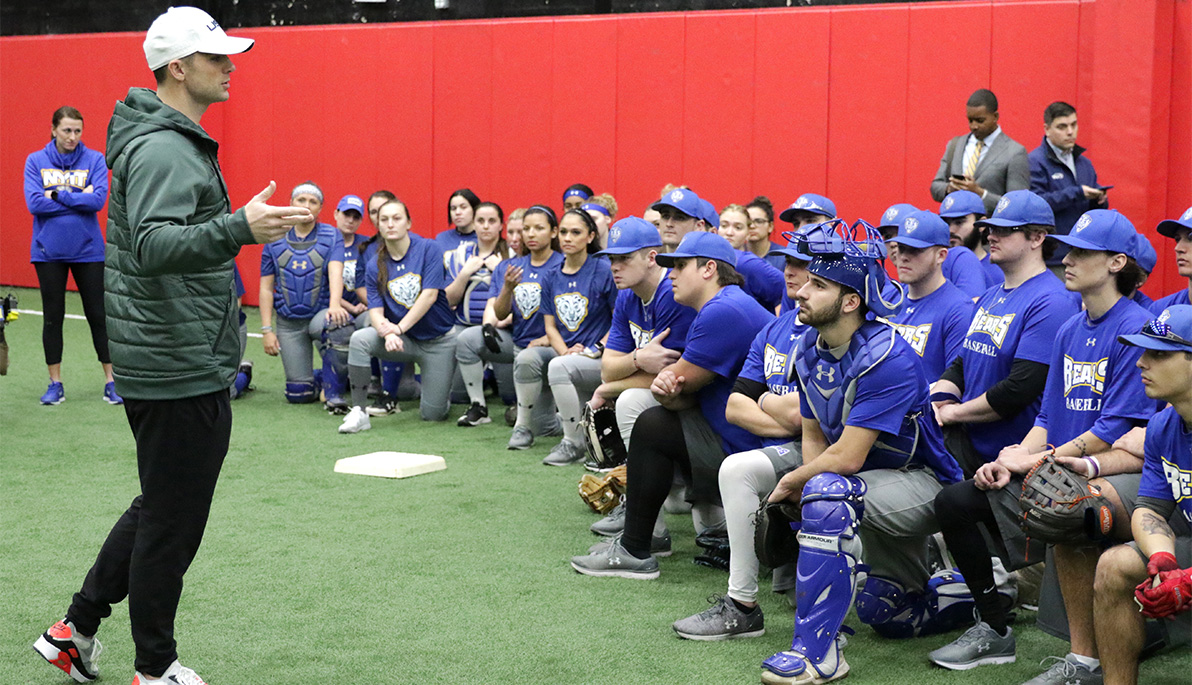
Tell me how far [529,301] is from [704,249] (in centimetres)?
319

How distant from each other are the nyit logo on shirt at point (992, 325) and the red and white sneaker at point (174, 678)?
3170 mm

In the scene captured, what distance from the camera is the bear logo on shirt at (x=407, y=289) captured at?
859 cm

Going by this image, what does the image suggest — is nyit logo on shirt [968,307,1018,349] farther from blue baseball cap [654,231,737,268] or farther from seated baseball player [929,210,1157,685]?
blue baseball cap [654,231,737,268]

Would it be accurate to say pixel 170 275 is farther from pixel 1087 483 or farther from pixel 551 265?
pixel 551 265

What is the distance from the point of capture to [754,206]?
794cm

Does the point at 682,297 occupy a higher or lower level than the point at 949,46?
lower

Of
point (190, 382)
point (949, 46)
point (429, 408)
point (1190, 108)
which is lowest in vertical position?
point (429, 408)

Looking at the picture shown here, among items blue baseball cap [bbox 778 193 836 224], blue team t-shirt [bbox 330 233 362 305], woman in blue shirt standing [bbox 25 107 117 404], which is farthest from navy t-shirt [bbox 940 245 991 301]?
woman in blue shirt standing [bbox 25 107 117 404]

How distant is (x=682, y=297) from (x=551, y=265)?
3.01 metres

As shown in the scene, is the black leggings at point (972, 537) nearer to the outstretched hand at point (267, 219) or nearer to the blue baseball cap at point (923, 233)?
the blue baseball cap at point (923, 233)

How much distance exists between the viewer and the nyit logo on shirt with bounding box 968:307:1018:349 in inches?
186

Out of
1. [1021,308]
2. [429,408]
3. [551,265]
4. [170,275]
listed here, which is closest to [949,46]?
[551,265]

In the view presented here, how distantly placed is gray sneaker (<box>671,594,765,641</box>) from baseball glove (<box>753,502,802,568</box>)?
0.23 metres

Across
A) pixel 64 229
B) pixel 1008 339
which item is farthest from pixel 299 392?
pixel 1008 339
